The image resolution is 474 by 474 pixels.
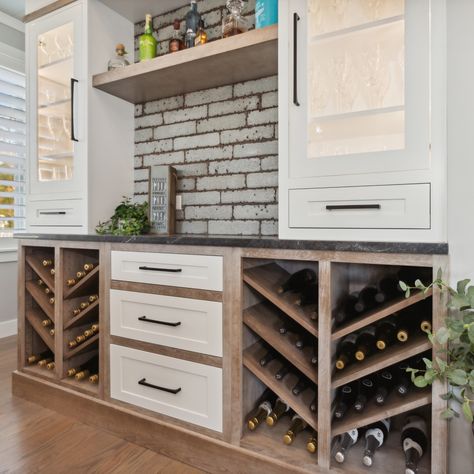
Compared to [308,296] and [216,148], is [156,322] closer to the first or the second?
[308,296]

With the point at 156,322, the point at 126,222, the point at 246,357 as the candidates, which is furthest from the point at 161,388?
the point at 126,222

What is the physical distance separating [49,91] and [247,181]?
4.39ft

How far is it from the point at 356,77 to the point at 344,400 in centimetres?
120

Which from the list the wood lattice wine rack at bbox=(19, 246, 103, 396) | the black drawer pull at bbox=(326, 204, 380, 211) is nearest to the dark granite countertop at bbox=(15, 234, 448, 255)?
the black drawer pull at bbox=(326, 204, 380, 211)

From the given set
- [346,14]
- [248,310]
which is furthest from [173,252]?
[346,14]

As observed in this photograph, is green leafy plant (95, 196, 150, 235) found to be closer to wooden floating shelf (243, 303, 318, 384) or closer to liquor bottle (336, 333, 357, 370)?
wooden floating shelf (243, 303, 318, 384)

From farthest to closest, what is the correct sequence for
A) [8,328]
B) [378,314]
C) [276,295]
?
[8,328] < [276,295] < [378,314]

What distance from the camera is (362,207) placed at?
4.08 ft

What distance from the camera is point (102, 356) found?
179cm

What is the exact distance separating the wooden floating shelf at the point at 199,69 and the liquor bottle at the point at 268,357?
4.33ft

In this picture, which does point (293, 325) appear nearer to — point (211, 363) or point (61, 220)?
point (211, 363)

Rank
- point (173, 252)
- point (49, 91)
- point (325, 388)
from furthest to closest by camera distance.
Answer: point (49, 91), point (173, 252), point (325, 388)

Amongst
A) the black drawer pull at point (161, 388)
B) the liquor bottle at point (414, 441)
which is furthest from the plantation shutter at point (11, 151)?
the liquor bottle at point (414, 441)

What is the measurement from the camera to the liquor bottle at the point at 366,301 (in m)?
1.36
